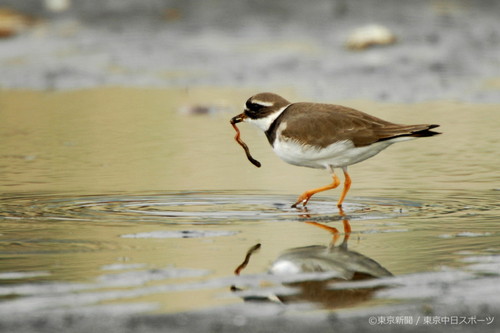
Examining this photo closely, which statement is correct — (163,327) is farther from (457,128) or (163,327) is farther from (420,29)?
(420,29)

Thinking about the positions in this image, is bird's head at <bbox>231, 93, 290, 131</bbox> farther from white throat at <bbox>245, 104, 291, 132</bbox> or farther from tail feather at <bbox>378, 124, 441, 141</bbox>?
tail feather at <bbox>378, 124, 441, 141</bbox>

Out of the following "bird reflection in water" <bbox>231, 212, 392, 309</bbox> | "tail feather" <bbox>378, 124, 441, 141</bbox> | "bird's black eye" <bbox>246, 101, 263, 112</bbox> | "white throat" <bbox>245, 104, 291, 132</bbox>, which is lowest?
"bird reflection in water" <bbox>231, 212, 392, 309</bbox>

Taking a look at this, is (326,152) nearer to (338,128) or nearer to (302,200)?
(338,128)

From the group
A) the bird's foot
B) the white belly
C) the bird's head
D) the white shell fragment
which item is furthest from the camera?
the white shell fragment

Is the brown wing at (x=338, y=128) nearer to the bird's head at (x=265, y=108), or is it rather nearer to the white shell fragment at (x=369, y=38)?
the bird's head at (x=265, y=108)

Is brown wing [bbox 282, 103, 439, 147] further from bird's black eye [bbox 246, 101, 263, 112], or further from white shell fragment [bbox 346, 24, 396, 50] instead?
white shell fragment [bbox 346, 24, 396, 50]

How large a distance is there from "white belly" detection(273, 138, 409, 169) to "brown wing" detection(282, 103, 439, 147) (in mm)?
56

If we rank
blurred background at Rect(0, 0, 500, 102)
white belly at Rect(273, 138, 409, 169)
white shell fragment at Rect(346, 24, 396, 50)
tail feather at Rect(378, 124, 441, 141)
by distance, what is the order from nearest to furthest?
tail feather at Rect(378, 124, 441, 141) → white belly at Rect(273, 138, 409, 169) → blurred background at Rect(0, 0, 500, 102) → white shell fragment at Rect(346, 24, 396, 50)

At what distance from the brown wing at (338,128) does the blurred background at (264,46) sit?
6778 millimetres

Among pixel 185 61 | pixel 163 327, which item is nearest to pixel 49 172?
pixel 163 327

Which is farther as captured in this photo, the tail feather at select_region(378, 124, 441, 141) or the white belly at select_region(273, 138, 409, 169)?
the white belly at select_region(273, 138, 409, 169)

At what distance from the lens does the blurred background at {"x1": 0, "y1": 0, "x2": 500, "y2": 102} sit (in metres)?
17.2

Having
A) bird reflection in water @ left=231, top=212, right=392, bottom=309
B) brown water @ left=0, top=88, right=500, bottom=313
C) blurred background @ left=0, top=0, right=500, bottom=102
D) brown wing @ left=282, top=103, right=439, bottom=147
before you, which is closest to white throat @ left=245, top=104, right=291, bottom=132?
brown wing @ left=282, top=103, right=439, bottom=147

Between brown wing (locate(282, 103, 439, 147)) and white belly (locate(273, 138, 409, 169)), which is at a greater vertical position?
brown wing (locate(282, 103, 439, 147))
